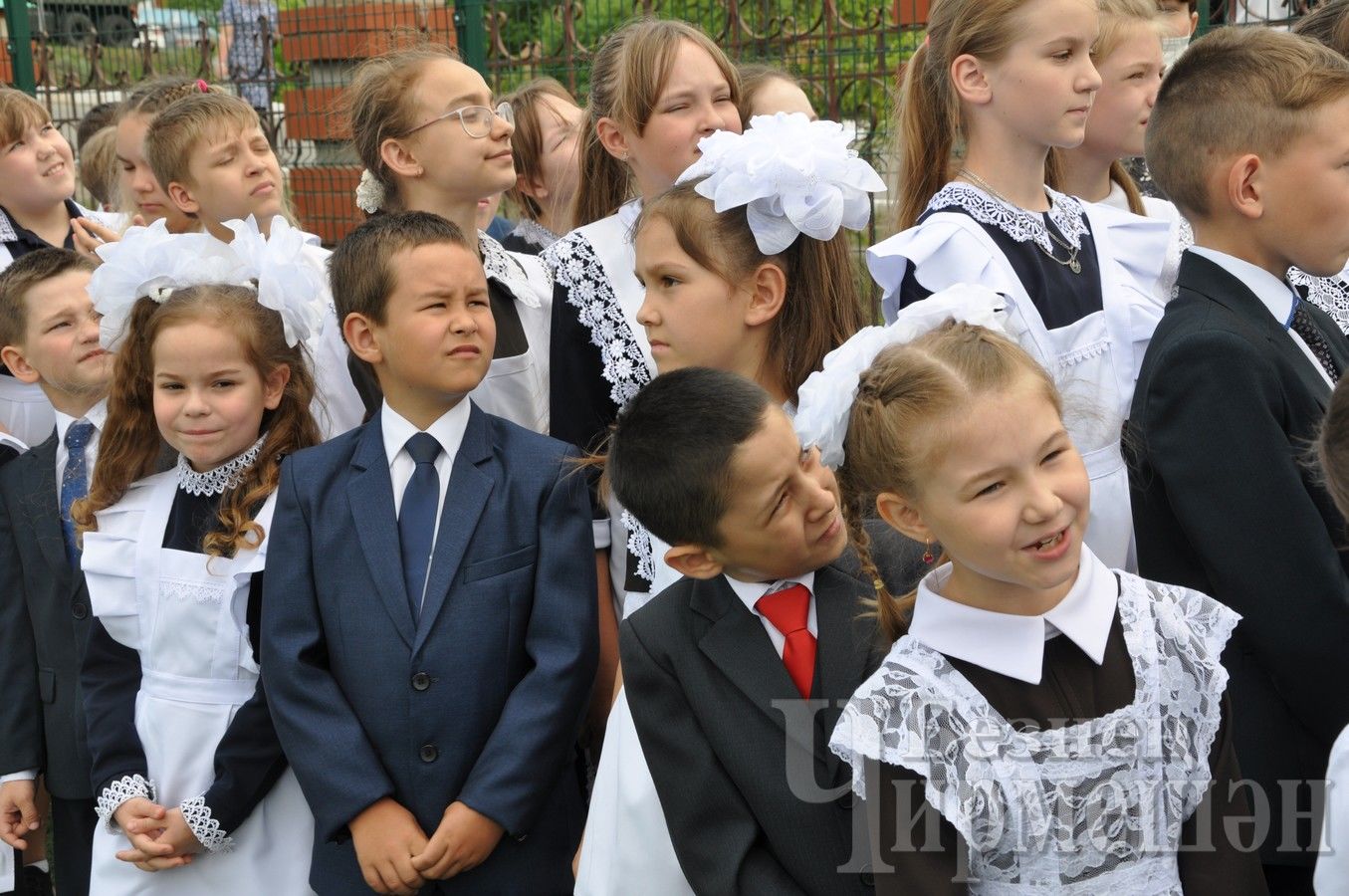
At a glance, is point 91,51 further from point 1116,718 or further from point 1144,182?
point 1116,718

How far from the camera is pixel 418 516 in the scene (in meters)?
3.03

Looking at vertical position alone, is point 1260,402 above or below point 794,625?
above

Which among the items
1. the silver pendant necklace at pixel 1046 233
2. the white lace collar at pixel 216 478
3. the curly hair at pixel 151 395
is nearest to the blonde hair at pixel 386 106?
the curly hair at pixel 151 395

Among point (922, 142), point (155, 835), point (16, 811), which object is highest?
point (922, 142)

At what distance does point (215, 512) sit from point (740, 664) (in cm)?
146

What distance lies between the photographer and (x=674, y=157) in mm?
3605

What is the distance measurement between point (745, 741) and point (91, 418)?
2155mm

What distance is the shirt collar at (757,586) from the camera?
2.45 m

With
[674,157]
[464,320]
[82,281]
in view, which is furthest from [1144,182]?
[82,281]

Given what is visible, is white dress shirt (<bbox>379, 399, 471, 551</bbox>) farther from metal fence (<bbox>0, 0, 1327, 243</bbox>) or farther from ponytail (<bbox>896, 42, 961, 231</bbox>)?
metal fence (<bbox>0, 0, 1327, 243</bbox>)

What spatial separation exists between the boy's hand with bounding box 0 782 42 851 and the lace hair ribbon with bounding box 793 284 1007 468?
233 cm

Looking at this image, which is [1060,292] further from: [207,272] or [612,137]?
[207,272]

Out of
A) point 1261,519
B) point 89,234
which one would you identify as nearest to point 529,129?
point 89,234

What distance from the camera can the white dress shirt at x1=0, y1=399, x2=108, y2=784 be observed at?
3.59 meters
